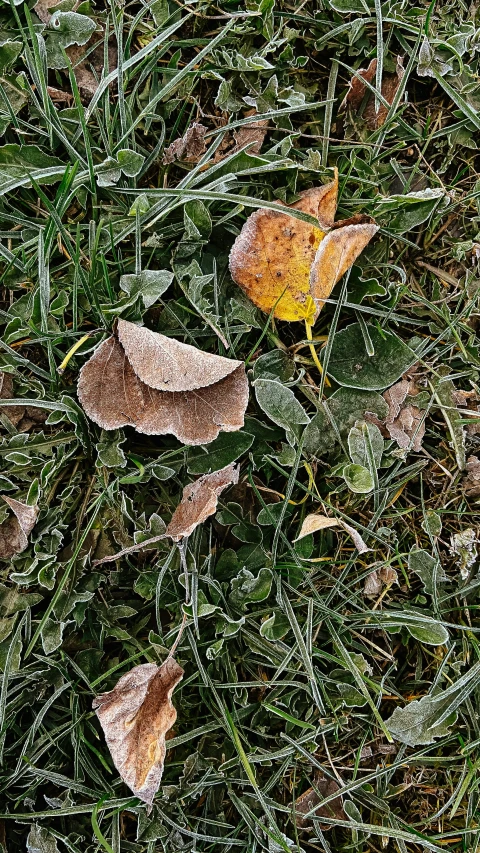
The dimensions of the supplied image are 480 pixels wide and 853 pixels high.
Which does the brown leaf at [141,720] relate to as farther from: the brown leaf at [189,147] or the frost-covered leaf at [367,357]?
the brown leaf at [189,147]

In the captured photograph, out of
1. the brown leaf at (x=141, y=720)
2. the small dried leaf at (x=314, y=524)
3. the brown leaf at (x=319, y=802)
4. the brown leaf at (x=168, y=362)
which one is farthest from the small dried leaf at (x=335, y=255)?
the brown leaf at (x=319, y=802)

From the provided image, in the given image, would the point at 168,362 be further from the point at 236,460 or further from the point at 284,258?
the point at 284,258

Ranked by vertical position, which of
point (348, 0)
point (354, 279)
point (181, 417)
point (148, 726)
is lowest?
point (148, 726)

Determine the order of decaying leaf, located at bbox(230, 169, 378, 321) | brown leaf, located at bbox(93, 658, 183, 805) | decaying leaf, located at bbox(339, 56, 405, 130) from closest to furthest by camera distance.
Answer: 1. brown leaf, located at bbox(93, 658, 183, 805)
2. decaying leaf, located at bbox(230, 169, 378, 321)
3. decaying leaf, located at bbox(339, 56, 405, 130)

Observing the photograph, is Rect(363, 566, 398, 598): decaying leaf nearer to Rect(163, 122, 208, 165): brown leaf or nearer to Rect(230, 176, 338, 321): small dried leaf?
Rect(230, 176, 338, 321): small dried leaf

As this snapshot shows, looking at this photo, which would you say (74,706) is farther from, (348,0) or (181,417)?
(348,0)

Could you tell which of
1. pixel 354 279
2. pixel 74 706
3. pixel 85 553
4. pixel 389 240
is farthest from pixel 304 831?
pixel 389 240

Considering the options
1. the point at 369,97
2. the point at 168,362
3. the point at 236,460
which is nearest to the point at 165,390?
the point at 168,362

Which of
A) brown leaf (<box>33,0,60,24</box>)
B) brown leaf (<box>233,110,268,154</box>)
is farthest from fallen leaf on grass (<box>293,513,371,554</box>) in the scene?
brown leaf (<box>33,0,60,24</box>)
